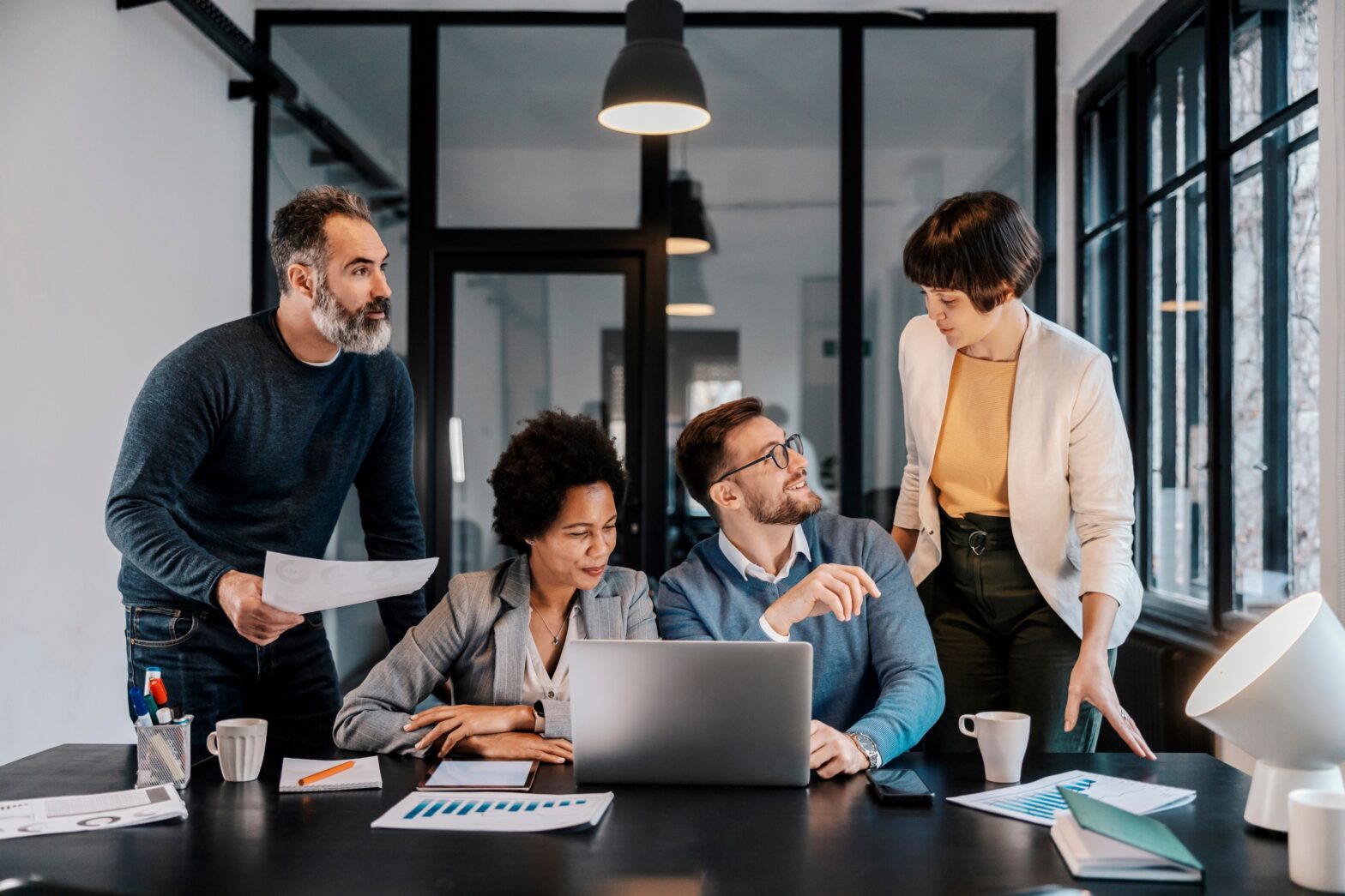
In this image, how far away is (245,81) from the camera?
4582 mm

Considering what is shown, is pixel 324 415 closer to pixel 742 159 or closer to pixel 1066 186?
pixel 742 159

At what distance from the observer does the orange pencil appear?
63.5 inches

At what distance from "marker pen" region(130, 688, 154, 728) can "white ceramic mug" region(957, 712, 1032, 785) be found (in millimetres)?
1132

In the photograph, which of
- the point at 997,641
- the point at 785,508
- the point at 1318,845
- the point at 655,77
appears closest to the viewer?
the point at 1318,845

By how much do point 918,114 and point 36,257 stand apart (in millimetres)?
3283

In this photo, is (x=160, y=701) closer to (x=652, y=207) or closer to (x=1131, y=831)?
(x=1131, y=831)

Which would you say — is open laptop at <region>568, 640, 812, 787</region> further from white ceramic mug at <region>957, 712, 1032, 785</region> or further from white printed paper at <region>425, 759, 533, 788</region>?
white ceramic mug at <region>957, 712, 1032, 785</region>

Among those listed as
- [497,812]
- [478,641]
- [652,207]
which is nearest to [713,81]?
[652,207]

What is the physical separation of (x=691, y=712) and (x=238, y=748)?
2.13 ft

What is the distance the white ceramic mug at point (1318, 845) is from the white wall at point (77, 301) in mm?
2797

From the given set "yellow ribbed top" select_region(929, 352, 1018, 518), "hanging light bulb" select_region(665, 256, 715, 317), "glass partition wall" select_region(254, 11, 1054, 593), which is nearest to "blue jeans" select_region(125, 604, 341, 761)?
"yellow ribbed top" select_region(929, 352, 1018, 518)

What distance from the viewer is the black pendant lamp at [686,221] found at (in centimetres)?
471

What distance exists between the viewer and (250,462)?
7.18 feet

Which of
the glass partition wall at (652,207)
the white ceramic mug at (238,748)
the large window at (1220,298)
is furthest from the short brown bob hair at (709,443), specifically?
the glass partition wall at (652,207)
